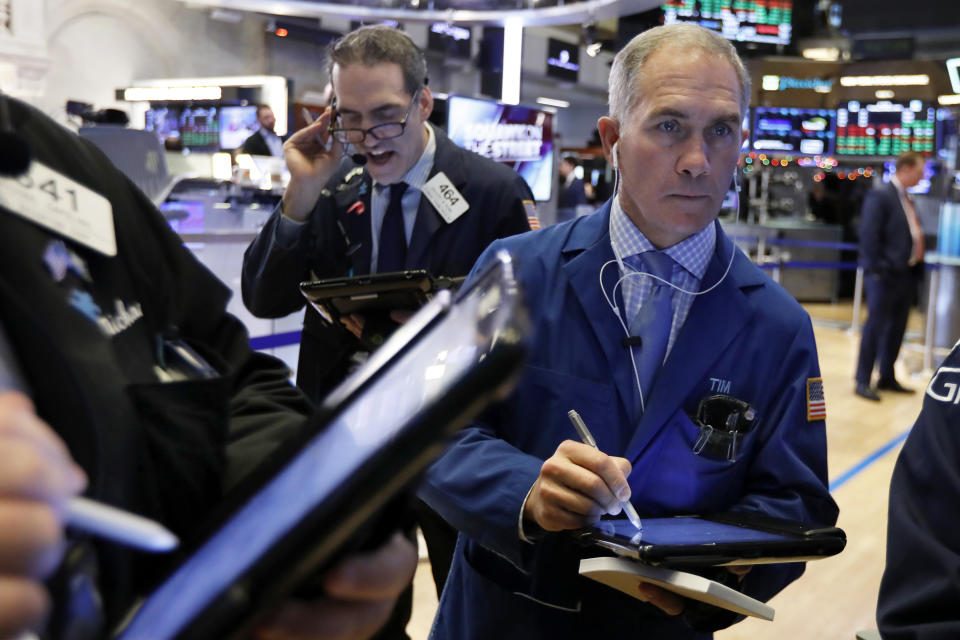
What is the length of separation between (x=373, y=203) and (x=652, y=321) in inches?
45.0

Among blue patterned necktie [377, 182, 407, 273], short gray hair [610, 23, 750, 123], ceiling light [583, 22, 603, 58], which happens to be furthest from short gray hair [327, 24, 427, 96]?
ceiling light [583, 22, 603, 58]

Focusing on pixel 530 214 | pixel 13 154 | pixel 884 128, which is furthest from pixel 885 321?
pixel 13 154

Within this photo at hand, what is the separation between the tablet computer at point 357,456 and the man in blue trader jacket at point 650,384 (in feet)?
2.33

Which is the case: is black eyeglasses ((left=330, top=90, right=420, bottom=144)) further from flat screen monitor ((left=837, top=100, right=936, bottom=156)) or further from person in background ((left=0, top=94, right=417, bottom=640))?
flat screen monitor ((left=837, top=100, right=936, bottom=156))

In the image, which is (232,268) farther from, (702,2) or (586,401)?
(702,2)

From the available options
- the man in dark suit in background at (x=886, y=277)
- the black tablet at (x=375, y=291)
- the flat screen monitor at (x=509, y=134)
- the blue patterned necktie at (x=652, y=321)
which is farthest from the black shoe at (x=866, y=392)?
the blue patterned necktie at (x=652, y=321)

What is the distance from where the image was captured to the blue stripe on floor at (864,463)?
4812 mm

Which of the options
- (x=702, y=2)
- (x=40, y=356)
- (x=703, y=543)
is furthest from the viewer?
(x=702, y=2)

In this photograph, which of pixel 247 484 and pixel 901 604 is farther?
pixel 901 604

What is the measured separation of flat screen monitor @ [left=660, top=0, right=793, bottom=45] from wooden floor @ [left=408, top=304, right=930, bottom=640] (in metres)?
4.72

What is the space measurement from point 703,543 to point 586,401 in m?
0.32

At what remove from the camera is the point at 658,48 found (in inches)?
54.7

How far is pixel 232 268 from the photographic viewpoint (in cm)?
375

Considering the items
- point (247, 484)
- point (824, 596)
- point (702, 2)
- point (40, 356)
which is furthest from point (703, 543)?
point (702, 2)
